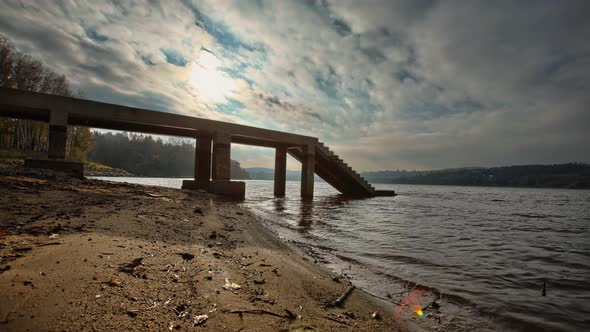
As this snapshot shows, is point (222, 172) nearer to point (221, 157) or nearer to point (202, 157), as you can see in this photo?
point (221, 157)

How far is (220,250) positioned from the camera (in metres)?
5.19

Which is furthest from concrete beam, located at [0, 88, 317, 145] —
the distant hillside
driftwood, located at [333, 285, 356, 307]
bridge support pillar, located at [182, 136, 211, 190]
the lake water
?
the distant hillside

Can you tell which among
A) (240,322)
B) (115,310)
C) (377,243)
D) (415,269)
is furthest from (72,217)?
(377,243)

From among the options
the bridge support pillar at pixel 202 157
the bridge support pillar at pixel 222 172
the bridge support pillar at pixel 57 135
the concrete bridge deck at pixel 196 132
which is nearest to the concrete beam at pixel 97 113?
the concrete bridge deck at pixel 196 132

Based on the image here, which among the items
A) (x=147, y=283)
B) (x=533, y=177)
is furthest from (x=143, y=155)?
(x=533, y=177)

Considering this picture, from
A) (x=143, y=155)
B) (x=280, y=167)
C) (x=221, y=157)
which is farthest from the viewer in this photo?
(x=143, y=155)

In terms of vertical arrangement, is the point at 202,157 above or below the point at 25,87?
below

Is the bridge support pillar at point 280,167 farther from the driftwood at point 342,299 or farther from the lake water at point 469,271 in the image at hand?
the driftwood at point 342,299

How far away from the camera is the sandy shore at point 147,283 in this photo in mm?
2326

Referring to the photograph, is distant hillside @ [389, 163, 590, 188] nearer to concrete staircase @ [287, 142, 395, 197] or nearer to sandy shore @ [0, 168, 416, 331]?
concrete staircase @ [287, 142, 395, 197]

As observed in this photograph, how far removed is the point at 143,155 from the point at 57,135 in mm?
152458

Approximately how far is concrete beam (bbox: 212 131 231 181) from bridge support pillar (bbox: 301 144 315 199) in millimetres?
9259

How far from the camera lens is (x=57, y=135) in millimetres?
15492

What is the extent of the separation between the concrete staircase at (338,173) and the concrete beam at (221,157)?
32.5 feet
